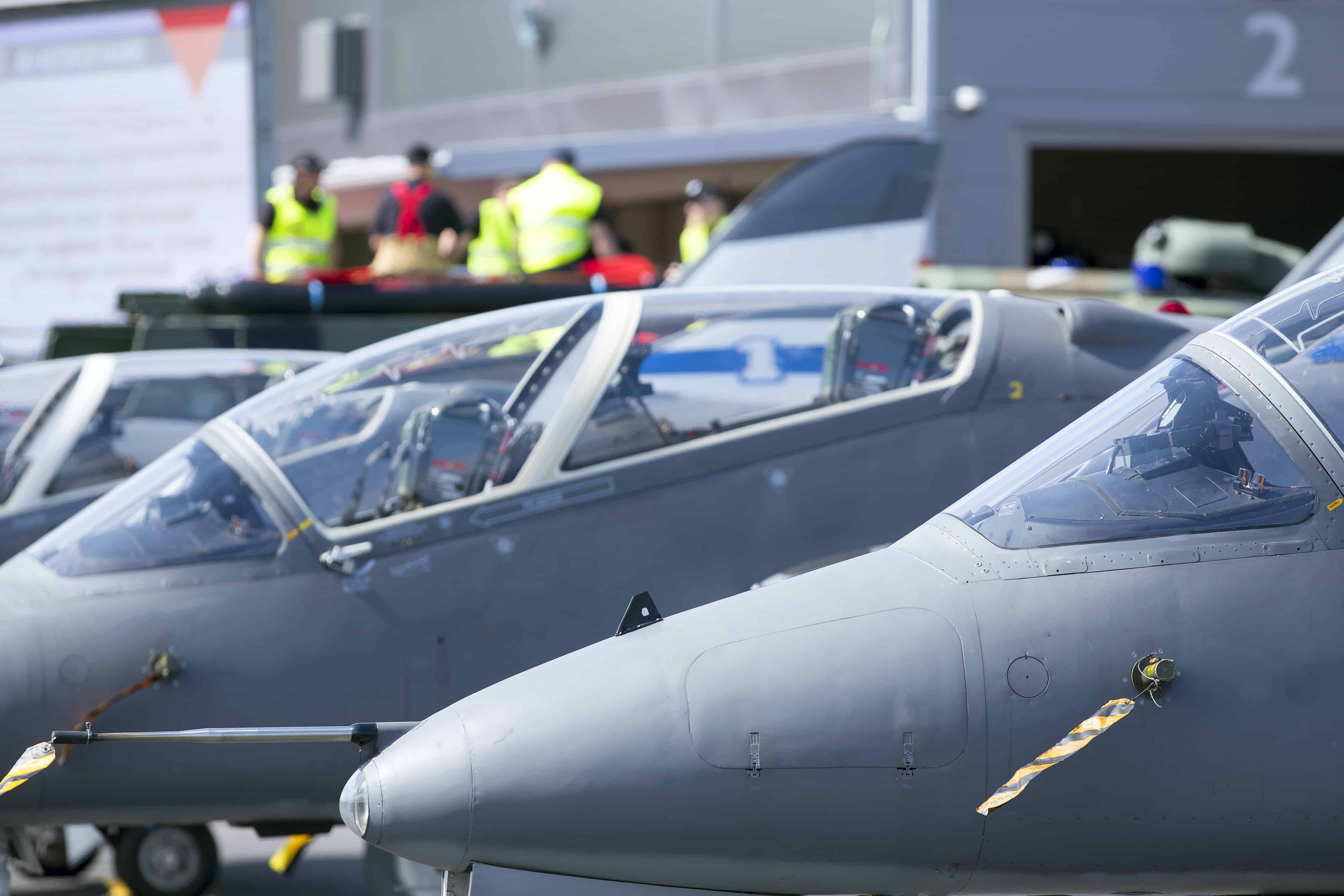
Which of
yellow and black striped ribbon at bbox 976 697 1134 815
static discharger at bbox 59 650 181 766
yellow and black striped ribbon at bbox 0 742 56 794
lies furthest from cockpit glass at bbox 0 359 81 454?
yellow and black striped ribbon at bbox 976 697 1134 815

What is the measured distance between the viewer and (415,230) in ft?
35.5

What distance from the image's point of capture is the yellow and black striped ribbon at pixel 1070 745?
9.80 ft

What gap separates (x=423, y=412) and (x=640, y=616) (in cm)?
180

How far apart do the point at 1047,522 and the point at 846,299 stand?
217 cm

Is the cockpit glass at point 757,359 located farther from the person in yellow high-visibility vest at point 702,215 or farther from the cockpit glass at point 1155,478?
the person in yellow high-visibility vest at point 702,215

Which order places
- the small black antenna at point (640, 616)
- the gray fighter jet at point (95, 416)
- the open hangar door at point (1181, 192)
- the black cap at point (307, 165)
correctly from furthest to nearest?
the open hangar door at point (1181, 192), the black cap at point (307, 165), the gray fighter jet at point (95, 416), the small black antenna at point (640, 616)

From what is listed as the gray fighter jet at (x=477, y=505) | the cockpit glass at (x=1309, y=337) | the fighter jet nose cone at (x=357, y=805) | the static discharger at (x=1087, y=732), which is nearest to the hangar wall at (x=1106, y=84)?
the gray fighter jet at (x=477, y=505)

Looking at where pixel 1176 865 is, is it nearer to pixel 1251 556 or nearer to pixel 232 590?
pixel 1251 556

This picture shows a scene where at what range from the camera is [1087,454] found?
10.8ft

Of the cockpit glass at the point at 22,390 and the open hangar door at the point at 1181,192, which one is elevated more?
the open hangar door at the point at 1181,192

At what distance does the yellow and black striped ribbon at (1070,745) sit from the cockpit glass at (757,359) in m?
1.98

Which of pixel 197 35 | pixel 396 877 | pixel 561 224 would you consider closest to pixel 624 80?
pixel 197 35

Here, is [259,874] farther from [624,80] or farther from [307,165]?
[624,80]

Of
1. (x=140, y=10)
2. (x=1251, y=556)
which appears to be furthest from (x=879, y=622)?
(x=140, y=10)
